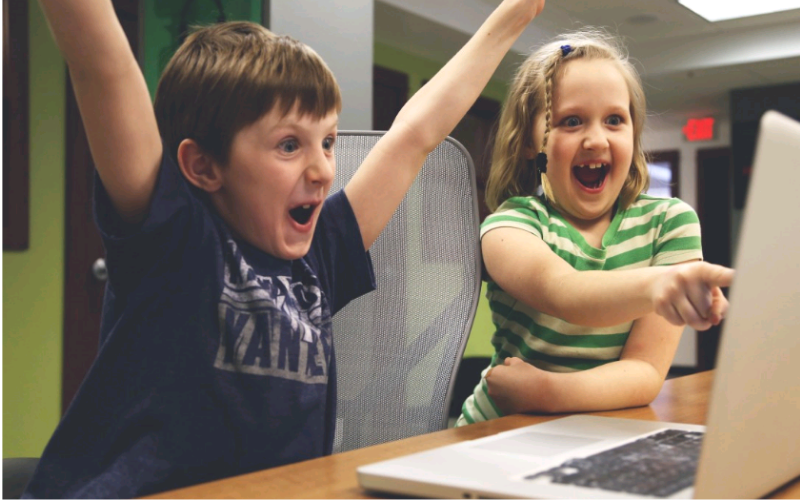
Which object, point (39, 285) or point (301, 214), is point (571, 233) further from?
point (39, 285)

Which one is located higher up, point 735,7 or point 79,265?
point 735,7

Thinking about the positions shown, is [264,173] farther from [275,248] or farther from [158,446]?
[158,446]

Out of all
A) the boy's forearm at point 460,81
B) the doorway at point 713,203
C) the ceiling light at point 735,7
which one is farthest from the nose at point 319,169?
the doorway at point 713,203

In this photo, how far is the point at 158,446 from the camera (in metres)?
0.69

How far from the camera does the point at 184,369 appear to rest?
725 mm

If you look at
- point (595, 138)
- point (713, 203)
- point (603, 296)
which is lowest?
point (603, 296)

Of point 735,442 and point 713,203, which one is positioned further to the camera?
point 713,203

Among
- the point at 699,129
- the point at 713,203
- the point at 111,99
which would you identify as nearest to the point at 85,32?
the point at 111,99


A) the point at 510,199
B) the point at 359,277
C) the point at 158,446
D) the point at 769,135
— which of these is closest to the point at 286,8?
the point at 510,199

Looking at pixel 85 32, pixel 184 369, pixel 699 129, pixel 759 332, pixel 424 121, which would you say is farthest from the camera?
pixel 699 129

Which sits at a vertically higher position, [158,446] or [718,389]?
[718,389]

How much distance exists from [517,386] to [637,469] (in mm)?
368

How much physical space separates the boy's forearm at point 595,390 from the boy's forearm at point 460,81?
0.35 metres

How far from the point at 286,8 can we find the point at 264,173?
4.78 ft
